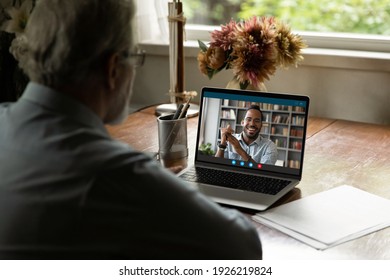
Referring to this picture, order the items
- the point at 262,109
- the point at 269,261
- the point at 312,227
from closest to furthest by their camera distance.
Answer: the point at 269,261 → the point at 312,227 → the point at 262,109

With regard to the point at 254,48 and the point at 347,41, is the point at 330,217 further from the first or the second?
the point at 347,41

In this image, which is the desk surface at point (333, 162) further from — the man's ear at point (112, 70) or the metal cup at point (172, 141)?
the man's ear at point (112, 70)

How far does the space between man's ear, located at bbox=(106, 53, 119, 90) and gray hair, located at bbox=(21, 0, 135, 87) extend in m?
0.01

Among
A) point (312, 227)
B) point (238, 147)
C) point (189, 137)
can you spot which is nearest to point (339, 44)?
point (189, 137)

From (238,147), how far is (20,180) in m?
0.73

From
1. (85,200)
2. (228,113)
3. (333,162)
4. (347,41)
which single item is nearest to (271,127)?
(228,113)

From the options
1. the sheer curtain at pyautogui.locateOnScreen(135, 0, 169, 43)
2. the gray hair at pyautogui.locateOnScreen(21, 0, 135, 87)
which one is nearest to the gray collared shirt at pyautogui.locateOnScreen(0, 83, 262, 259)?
the gray hair at pyautogui.locateOnScreen(21, 0, 135, 87)

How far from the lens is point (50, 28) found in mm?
941

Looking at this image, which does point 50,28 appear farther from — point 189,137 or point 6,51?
point 6,51

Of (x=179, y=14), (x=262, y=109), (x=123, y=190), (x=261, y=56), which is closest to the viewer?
(x=123, y=190)

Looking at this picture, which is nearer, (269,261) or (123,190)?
(123,190)

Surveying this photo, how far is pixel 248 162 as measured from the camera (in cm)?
151

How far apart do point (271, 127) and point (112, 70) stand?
61 centimetres

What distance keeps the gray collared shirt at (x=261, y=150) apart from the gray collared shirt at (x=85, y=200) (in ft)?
1.84
